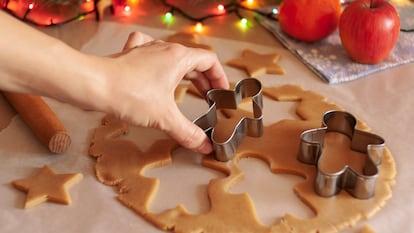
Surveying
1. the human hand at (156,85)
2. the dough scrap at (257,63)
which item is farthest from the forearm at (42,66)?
the dough scrap at (257,63)

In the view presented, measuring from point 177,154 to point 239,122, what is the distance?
111mm

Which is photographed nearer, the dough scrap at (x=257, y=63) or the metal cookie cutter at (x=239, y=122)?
the metal cookie cutter at (x=239, y=122)

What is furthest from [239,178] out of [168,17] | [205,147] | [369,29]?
[168,17]

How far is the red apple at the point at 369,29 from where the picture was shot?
1.05 m

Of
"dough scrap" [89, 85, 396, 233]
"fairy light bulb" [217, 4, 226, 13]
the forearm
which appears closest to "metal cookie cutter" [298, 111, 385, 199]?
"dough scrap" [89, 85, 396, 233]

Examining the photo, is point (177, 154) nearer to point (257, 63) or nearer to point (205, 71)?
point (205, 71)

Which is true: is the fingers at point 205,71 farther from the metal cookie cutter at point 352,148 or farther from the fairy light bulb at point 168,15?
the fairy light bulb at point 168,15

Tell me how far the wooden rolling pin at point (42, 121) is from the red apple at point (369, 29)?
21.2 inches

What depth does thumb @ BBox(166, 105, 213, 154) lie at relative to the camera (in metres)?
0.81

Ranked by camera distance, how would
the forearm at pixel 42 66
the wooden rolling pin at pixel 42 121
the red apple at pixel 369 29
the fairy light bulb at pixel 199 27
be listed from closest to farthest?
the forearm at pixel 42 66 → the wooden rolling pin at pixel 42 121 → the red apple at pixel 369 29 → the fairy light bulb at pixel 199 27

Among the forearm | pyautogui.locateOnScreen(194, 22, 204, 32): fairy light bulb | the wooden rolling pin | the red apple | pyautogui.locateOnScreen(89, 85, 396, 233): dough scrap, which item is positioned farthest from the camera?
pyautogui.locateOnScreen(194, 22, 204, 32): fairy light bulb

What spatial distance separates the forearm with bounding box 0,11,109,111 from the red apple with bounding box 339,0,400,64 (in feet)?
1.76

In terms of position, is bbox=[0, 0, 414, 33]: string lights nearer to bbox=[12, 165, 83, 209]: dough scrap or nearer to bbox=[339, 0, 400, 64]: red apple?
bbox=[339, 0, 400, 64]: red apple

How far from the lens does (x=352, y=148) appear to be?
91 cm
